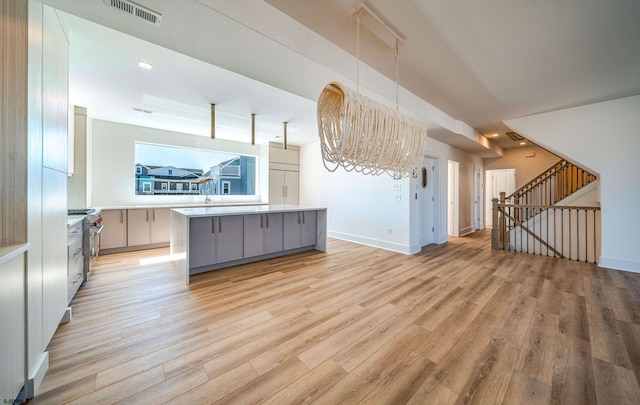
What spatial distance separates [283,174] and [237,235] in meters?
3.39

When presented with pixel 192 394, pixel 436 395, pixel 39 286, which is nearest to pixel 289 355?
pixel 192 394

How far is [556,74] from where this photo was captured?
284 centimetres

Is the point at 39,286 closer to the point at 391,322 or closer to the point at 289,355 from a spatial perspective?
the point at 289,355

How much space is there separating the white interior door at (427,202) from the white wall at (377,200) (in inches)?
5.7

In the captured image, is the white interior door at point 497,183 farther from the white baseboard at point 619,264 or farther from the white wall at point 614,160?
the white baseboard at point 619,264

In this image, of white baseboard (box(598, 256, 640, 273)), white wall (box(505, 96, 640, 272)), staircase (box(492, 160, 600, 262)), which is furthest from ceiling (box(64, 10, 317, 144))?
white baseboard (box(598, 256, 640, 273))

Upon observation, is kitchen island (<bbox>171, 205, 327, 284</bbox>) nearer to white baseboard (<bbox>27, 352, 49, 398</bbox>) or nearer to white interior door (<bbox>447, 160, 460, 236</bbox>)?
white baseboard (<bbox>27, 352, 49, 398</bbox>)

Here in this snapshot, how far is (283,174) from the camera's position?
662 centimetres

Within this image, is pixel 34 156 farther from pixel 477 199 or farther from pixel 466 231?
pixel 477 199

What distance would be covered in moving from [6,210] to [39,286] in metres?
0.55

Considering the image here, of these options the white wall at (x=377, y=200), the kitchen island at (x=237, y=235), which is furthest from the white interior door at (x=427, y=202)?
the kitchen island at (x=237, y=235)

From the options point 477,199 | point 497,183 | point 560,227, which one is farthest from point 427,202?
point 497,183

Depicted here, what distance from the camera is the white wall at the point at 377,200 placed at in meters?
4.47

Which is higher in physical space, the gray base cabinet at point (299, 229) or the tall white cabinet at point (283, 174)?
the tall white cabinet at point (283, 174)
